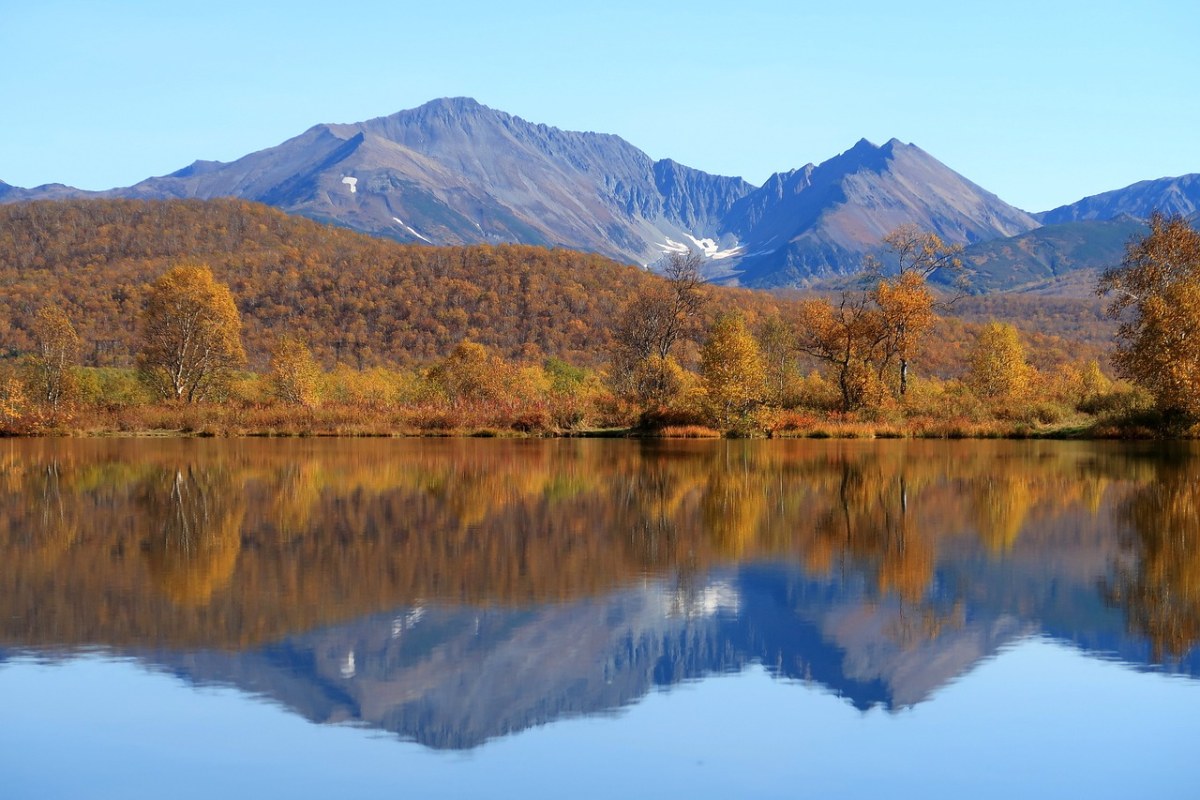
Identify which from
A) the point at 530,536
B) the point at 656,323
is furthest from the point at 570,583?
the point at 656,323

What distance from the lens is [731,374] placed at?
42594mm

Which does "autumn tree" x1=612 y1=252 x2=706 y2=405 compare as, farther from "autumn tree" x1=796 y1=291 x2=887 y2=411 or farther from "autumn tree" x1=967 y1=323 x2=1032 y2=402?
"autumn tree" x1=967 y1=323 x2=1032 y2=402

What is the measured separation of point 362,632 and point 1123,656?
6568 mm

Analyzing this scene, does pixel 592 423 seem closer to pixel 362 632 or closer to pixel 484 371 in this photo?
pixel 484 371

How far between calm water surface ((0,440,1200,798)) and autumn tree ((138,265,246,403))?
3449cm

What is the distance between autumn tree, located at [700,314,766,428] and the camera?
42.5 m

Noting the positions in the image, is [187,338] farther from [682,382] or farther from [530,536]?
[530,536]

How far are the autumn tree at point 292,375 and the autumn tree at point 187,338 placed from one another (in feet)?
14.0

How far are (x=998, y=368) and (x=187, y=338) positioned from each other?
40.6 meters

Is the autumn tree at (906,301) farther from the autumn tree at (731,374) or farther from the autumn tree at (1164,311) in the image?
the autumn tree at (1164,311)

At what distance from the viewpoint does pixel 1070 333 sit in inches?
6875

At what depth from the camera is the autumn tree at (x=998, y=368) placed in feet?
175

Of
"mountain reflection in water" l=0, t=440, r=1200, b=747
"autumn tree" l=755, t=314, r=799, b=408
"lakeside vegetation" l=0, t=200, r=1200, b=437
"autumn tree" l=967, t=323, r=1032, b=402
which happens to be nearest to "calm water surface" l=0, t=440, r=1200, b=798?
"mountain reflection in water" l=0, t=440, r=1200, b=747

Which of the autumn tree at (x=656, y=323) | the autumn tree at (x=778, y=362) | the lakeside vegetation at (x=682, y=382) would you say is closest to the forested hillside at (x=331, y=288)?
the lakeside vegetation at (x=682, y=382)
